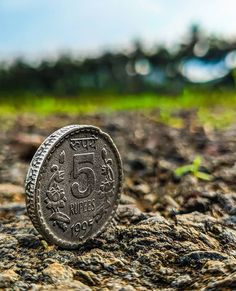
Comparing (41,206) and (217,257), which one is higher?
(41,206)

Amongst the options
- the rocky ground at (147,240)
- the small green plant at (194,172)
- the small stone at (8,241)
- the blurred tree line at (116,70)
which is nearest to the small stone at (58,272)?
the rocky ground at (147,240)

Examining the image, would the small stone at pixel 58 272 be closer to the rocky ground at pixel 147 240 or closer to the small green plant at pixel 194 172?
the rocky ground at pixel 147 240

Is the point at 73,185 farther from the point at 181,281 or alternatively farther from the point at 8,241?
the point at 181,281

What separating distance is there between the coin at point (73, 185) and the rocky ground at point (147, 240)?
9 centimetres

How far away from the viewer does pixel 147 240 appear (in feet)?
7.28

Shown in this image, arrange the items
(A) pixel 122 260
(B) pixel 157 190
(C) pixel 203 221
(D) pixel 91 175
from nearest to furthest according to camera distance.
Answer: (A) pixel 122 260 → (D) pixel 91 175 → (C) pixel 203 221 → (B) pixel 157 190

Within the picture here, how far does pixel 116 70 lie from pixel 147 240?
16500 mm

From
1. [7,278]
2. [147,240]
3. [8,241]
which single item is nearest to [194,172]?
[147,240]

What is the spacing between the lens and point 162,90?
55.1 ft

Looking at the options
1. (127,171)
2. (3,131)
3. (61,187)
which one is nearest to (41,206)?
(61,187)

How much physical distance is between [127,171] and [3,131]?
10.1 ft

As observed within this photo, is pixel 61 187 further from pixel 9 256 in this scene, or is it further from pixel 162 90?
pixel 162 90

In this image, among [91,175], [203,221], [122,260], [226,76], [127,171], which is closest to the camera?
[122,260]

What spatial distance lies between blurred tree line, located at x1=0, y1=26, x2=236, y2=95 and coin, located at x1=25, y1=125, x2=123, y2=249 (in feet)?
49.0
